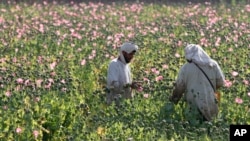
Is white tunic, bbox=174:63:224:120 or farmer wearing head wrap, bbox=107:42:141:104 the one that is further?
farmer wearing head wrap, bbox=107:42:141:104

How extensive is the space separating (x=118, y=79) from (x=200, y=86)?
114 cm

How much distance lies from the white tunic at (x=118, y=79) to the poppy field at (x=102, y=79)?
6.3 inches

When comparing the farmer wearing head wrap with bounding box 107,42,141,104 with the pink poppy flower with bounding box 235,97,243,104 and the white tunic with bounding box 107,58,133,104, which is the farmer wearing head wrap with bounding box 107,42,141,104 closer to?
the white tunic with bounding box 107,58,133,104

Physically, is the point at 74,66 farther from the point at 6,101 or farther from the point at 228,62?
the point at 6,101

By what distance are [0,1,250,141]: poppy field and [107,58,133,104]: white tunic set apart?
6.3 inches

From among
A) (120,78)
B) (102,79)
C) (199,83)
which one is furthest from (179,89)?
(102,79)

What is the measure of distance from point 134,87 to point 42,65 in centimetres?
297

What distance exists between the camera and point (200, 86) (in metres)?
8.73

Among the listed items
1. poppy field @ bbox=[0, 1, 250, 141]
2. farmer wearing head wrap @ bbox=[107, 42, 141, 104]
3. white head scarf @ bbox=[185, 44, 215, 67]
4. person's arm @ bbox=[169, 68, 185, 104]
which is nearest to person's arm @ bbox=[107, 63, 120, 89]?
farmer wearing head wrap @ bbox=[107, 42, 141, 104]

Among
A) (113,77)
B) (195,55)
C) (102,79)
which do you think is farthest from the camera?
(102,79)

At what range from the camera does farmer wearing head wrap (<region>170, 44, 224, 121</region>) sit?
859cm

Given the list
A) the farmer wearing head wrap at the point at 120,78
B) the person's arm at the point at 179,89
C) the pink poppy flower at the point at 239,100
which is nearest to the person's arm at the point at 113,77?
the farmer wearing head wrap at the point at 120,78

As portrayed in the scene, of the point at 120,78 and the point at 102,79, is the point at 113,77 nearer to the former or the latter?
the point at 120,78

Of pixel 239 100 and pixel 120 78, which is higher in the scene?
pixel 120 78
